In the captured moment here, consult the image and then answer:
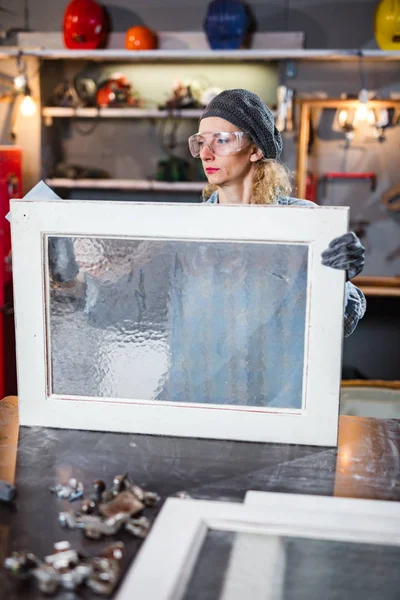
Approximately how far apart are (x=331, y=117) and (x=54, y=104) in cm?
195

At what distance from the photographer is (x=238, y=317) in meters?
1.54

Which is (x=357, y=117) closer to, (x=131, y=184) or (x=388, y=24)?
(x=388, y=24)

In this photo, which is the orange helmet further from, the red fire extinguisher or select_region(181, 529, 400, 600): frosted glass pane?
select_region(181, 529, 400, 600): frosted glass pane

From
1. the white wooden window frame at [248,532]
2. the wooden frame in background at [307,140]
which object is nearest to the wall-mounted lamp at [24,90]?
the wooden frame in background at [307,140]

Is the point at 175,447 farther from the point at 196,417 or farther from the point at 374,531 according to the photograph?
the point at 374,531

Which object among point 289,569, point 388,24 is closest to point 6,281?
point 388,24

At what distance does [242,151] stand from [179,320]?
0.77 metres

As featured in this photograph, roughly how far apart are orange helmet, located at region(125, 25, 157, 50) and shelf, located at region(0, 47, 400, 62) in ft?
0.25

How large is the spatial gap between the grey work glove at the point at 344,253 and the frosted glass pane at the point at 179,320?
59 millimetres

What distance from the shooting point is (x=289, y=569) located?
108cm

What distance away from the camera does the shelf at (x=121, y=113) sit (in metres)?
4.61

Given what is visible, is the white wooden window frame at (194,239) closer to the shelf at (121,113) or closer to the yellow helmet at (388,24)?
the shelf at (121,113)

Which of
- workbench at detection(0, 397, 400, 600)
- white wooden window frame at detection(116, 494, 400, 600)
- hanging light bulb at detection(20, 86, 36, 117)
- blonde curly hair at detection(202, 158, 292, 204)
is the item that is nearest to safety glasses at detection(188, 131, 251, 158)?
blonde curly hair at detection(202, 158, 292, 204)

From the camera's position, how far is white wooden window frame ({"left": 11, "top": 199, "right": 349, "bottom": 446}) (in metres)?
1.48
